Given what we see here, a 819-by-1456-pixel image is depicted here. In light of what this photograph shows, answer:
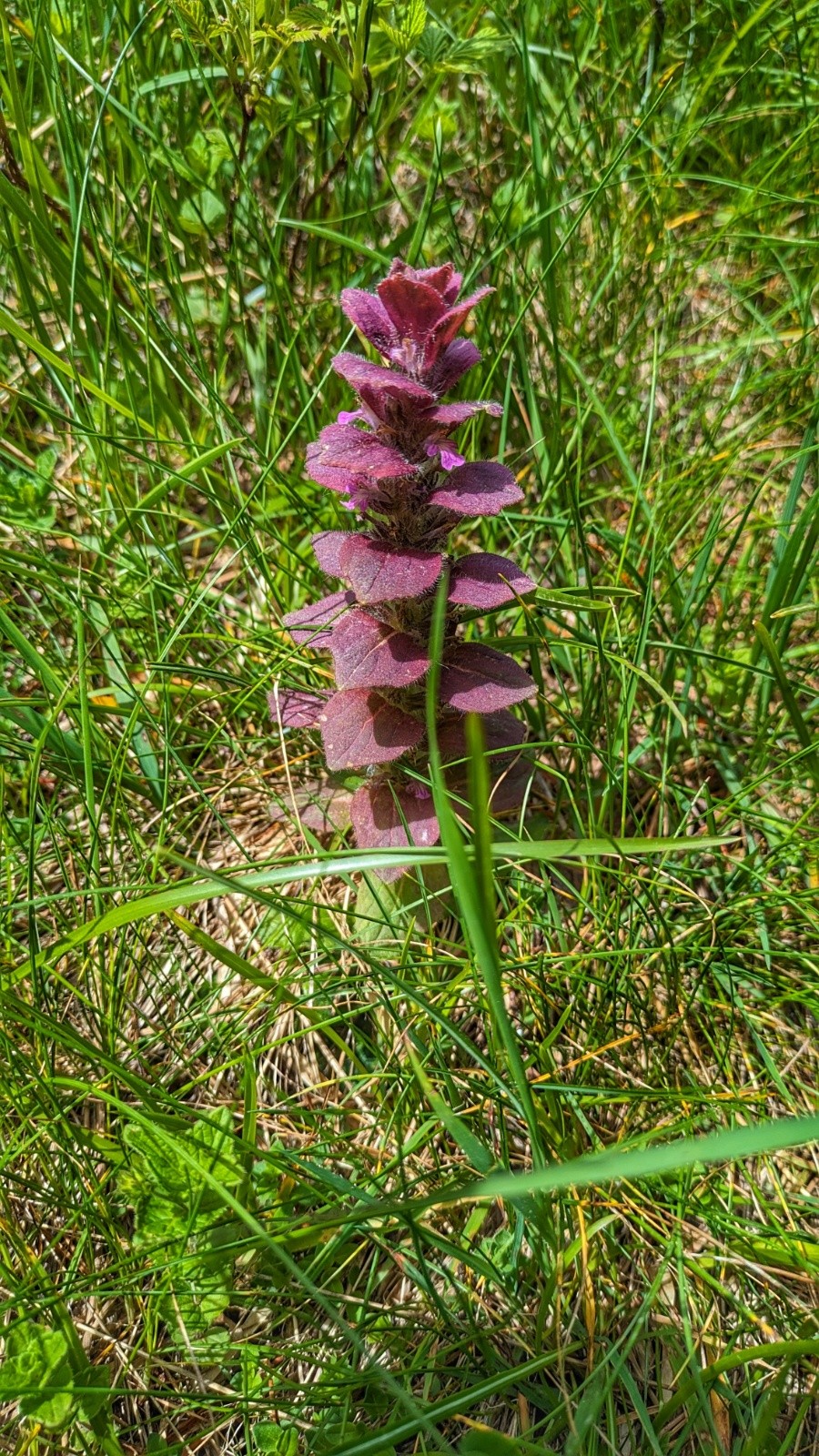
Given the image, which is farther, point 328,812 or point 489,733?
point 328,812

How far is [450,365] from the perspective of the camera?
1.54 m

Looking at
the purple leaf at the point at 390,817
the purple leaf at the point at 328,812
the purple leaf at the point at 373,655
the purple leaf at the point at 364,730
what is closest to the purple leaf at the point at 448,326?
the purple leaf at the point at 373,655

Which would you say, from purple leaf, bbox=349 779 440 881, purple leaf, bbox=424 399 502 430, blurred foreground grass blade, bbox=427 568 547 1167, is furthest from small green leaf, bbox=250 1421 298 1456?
purple leaf, bbox=424 399 502 430

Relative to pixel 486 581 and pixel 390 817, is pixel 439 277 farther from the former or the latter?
pixel 390 817

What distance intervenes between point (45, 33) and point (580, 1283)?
2.36 m

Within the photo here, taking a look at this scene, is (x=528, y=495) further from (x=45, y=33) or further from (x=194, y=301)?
(x=45, y=33)

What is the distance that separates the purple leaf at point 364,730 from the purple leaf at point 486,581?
22 cm

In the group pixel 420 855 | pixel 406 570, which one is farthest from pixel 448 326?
pixel 420 855

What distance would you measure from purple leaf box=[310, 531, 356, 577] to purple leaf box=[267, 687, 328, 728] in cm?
27

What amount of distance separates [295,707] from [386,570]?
45cm

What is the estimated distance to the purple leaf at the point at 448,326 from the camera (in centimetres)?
146

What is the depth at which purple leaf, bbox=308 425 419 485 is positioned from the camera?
1.46m

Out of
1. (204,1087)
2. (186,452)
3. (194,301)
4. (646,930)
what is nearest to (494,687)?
(646,930)

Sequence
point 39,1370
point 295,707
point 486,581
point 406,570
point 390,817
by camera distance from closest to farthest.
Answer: point 39,1370, point 406,570, point 486,581, point 390,817, point 295,707
